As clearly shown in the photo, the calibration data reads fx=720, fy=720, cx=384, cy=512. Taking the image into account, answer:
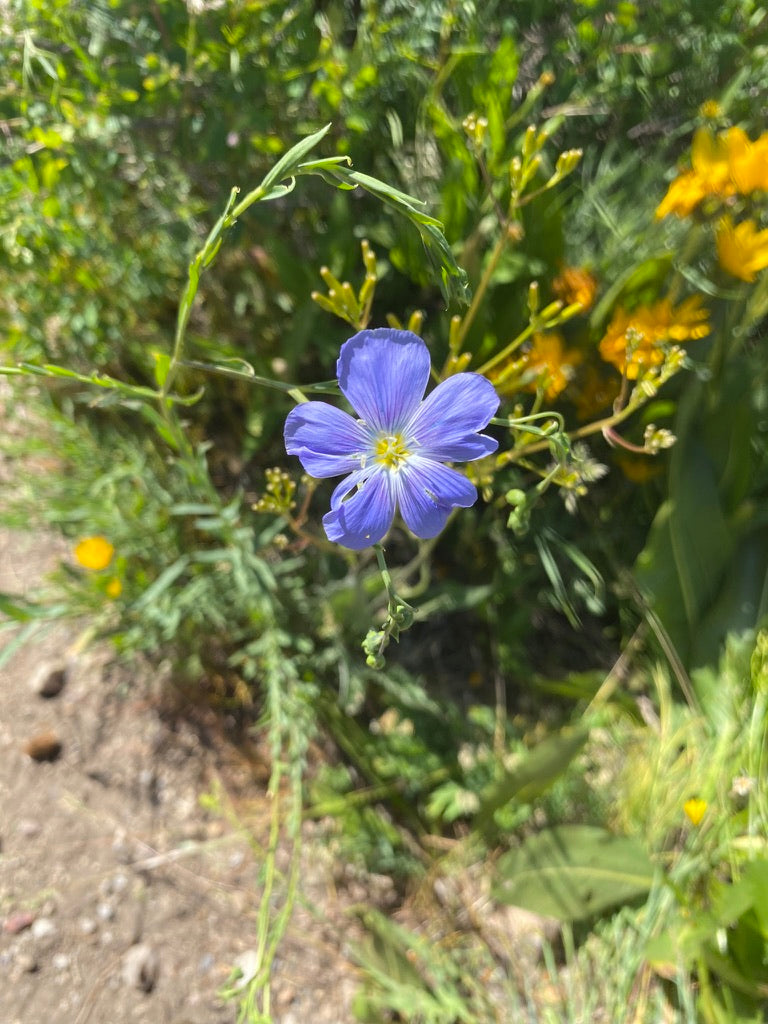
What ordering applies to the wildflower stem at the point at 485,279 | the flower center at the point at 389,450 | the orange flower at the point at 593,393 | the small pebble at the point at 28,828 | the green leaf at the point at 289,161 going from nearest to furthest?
1. the green leaf at the point at 289,161
2. the flower center at the point at 389,450
3. the wildflower stem at the point at 485,279
4. the orange flower at the point at 593,393
5. the small pebble at the point at 28,828

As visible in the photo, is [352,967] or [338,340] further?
[352,967]

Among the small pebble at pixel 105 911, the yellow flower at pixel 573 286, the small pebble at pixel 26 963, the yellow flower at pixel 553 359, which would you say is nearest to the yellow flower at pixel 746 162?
the yellow flower at pixel 573 286

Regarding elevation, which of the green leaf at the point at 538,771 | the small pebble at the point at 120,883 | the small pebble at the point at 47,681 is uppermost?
the green leaf at the point at 538,771

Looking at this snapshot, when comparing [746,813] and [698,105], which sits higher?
[698,105]

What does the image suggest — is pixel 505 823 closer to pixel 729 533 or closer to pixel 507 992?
pixel 507 992

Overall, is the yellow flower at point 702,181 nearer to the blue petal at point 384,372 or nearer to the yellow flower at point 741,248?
the yellow flower at point 741,248

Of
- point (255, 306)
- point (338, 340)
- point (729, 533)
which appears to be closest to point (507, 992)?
point (729, 533)

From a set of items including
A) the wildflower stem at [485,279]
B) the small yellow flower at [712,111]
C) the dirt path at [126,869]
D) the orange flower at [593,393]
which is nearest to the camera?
the wildflower stem at [485,279]
